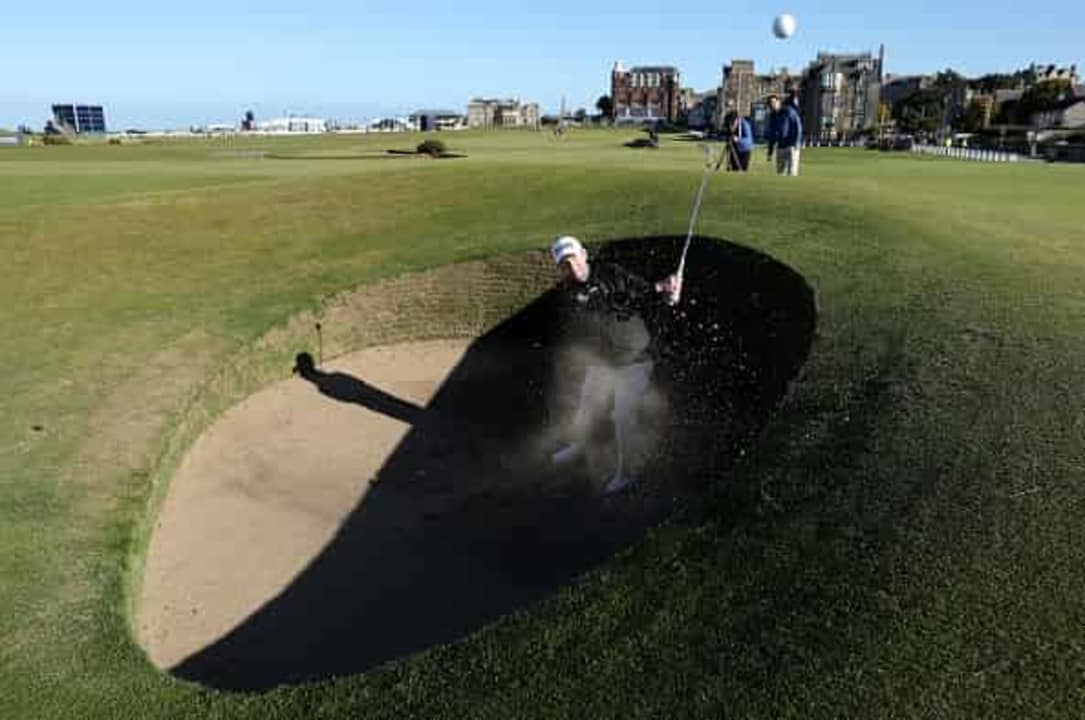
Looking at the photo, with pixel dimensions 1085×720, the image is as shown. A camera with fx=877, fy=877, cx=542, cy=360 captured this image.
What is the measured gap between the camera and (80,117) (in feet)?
429

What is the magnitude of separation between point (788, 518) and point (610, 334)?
6721 millimetres

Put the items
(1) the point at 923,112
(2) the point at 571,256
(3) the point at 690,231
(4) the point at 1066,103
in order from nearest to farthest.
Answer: (2) the point at 571,256
(3) the point at 690,231
(4) the point at 1066,103
(1) the point at 923,112

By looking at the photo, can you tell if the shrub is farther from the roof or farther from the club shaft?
the roof

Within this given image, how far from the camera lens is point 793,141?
1983cm

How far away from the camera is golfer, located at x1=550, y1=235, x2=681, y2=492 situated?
32.1 ft

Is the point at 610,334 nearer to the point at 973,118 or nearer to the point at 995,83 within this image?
the point at 973,118

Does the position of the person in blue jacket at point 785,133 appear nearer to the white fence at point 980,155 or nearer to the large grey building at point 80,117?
the white fence at point 980,155

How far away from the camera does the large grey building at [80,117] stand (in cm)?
12862

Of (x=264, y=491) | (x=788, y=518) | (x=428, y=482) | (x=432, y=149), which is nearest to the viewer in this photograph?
(x=788, y=518)

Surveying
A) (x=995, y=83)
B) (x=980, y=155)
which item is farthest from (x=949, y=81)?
(x=980, y=155)

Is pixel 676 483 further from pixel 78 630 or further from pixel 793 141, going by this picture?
pixel 793 141

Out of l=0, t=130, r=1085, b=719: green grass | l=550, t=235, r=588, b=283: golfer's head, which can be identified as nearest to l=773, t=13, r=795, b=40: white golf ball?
l=0, t=130, r=1085, b=719: green grass

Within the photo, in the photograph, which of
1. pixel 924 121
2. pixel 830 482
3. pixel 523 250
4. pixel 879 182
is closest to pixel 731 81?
pixel 924 121

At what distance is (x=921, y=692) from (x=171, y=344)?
11.4 meters
